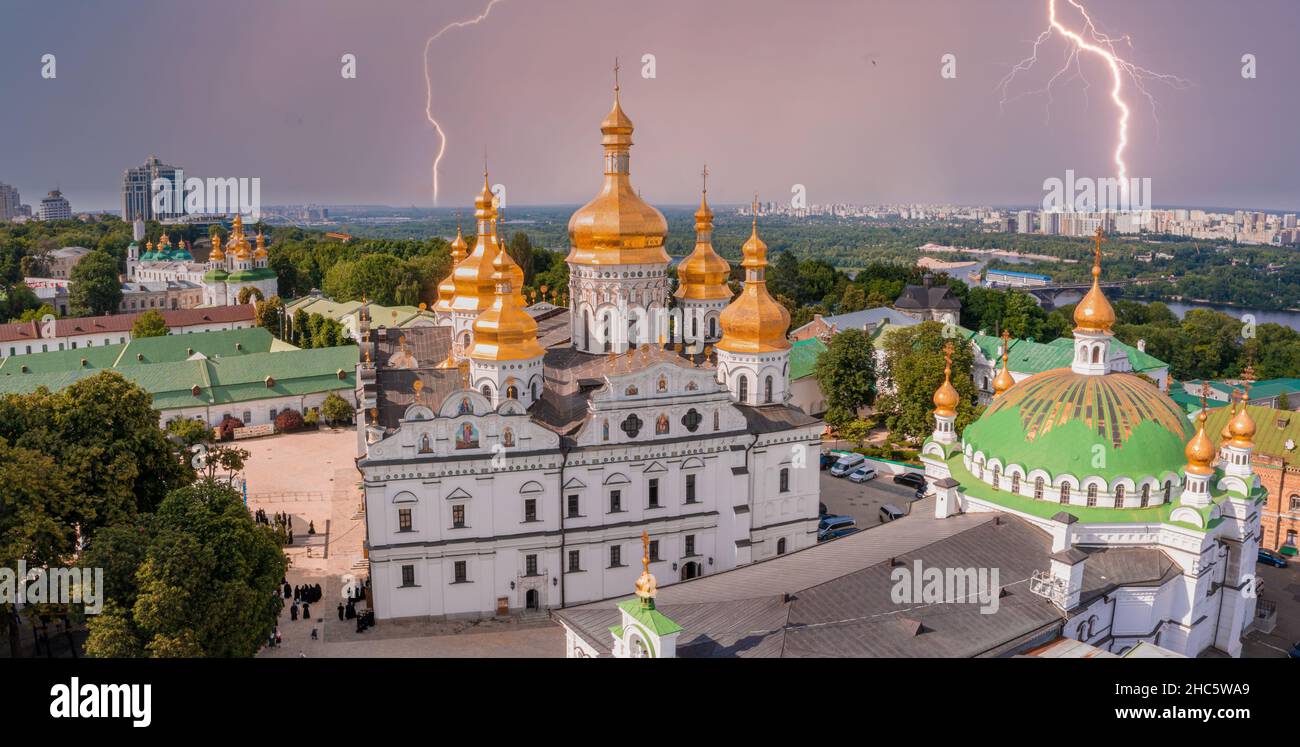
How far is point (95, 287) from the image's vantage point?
234 ft

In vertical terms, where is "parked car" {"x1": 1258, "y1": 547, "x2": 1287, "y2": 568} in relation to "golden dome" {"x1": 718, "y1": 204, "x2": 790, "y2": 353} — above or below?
below

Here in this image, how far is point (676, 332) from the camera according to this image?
3303cm

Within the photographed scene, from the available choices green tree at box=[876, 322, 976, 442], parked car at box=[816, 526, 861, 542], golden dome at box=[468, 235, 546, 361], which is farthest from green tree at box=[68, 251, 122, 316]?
parked car at box=[816, 526, 861, 542]

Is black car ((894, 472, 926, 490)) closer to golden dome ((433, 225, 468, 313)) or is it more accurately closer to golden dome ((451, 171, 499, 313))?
golden dome ((451, 171, 499, 313))

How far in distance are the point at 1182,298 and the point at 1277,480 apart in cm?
7892

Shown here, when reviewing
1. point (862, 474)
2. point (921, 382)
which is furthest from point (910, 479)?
point (921, 382)

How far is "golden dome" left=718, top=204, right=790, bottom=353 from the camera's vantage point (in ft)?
93.2

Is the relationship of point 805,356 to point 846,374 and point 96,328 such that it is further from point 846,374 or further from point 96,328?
point 96,328

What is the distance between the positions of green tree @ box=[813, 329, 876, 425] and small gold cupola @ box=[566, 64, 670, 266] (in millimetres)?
15109

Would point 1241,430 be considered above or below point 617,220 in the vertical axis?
below

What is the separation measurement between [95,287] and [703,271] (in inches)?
2263

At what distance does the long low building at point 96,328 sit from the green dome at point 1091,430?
49.9m

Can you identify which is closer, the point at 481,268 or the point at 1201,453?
the point at 1201,453
